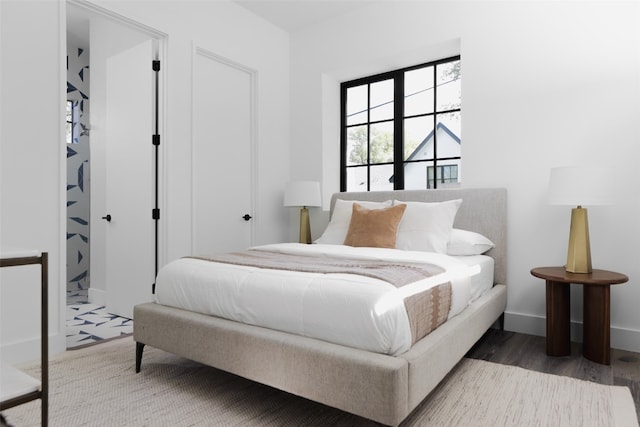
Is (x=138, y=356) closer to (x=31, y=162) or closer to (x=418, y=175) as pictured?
(x=31, y=162)

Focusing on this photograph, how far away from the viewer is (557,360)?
7.86 feet

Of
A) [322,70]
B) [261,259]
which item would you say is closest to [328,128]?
[322,70]

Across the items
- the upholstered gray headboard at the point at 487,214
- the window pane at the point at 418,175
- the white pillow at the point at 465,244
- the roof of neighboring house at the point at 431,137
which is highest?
the roof of neighboring house at the point at 431,137

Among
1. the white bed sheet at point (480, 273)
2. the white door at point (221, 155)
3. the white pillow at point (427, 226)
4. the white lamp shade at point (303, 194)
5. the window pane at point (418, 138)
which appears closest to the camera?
the white bed sheet at point (480, 273)

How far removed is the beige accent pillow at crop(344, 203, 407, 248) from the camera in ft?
9.35

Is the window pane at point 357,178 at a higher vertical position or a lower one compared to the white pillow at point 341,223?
higher

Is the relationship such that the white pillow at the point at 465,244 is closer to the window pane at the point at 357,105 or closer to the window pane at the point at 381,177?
the window pane at the point at 381,177

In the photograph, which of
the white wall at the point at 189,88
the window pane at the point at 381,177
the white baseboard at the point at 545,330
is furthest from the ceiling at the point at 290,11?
the white baseboard at the point at 545,330

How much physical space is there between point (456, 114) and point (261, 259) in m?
2.32

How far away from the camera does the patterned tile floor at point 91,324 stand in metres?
2.89

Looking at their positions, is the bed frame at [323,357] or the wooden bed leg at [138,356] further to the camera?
the wooden bed leg at [138,356]

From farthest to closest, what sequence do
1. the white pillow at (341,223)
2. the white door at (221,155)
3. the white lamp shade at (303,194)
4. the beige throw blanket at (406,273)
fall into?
the white lamp shade at (303,194) < the white door at (221,155) < the white pillow at (341,223) < the beige throw blanket at (406,273)

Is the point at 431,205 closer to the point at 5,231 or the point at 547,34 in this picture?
the point at 547,34

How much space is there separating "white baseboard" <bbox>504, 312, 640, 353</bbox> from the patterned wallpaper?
15.0 feet
